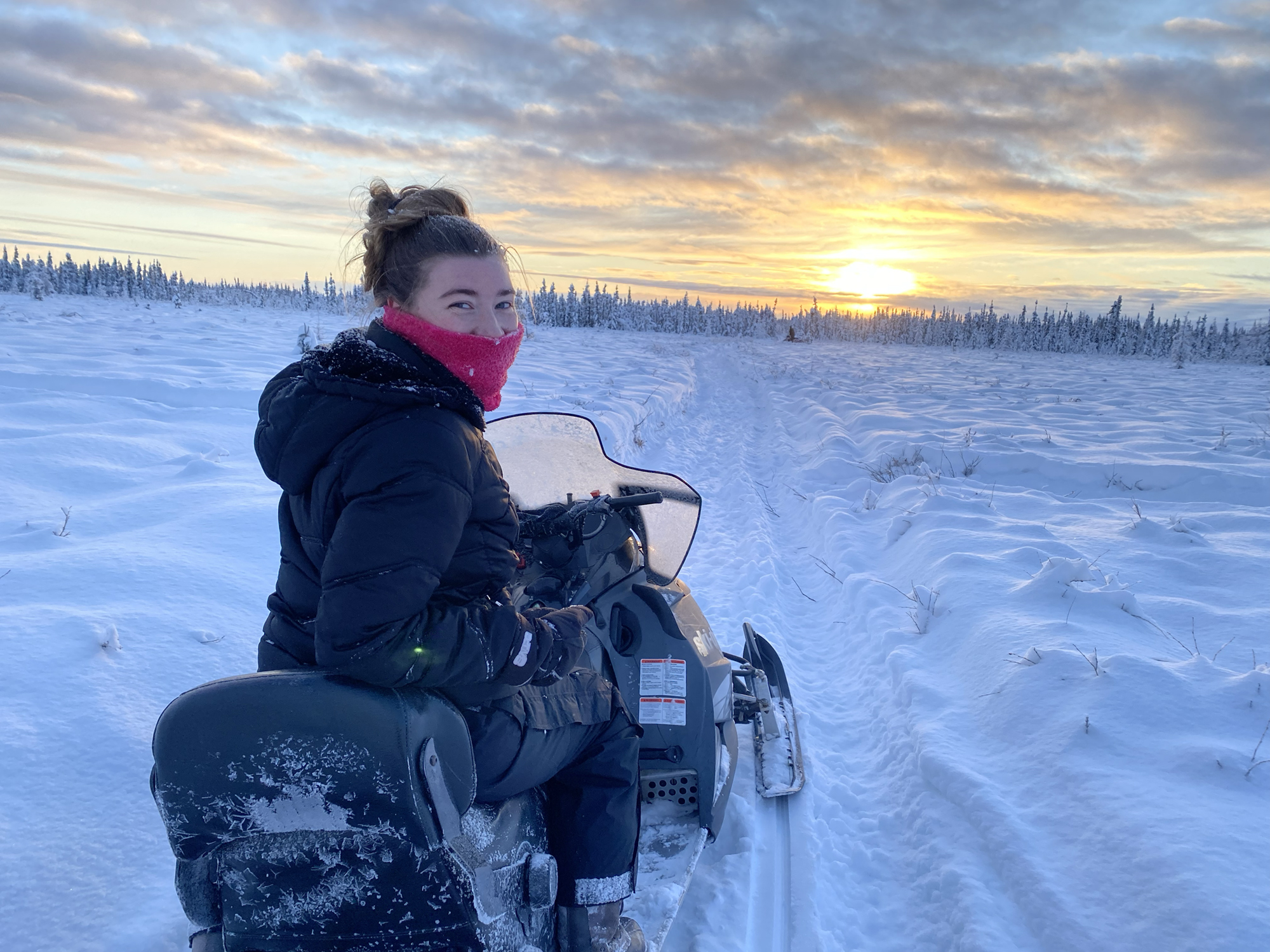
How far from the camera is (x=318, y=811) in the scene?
1337 millimetres

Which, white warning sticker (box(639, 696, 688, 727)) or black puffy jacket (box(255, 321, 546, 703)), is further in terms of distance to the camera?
white warning sticker (box(639, 696, 688, 727))

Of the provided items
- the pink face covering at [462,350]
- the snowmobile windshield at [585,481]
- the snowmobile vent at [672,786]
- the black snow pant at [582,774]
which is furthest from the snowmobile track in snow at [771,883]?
the pink face covering at [462,350]

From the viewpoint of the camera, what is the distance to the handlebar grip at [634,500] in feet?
8.51

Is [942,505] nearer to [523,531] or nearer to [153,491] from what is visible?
[523,531]

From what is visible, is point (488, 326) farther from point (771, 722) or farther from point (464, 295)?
point (771, 722)

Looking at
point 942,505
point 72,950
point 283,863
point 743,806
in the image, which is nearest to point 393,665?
point 283,863

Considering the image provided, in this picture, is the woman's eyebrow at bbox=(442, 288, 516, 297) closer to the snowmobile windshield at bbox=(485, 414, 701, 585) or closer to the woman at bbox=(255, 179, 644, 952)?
the woman at bbox=(255, 179, 644, 952)

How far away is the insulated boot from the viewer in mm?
1985

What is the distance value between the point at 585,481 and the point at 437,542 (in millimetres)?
1514

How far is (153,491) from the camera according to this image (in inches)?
200

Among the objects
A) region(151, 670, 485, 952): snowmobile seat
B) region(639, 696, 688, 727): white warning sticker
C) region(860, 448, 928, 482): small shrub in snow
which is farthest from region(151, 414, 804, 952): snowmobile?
region(860, 448, 928, 482): small shrub in snow

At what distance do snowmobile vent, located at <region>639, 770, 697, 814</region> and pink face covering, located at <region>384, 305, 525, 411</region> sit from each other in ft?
5.67

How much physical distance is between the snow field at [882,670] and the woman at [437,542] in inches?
29.4

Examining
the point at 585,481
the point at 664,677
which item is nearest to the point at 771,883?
the point at 664,677
